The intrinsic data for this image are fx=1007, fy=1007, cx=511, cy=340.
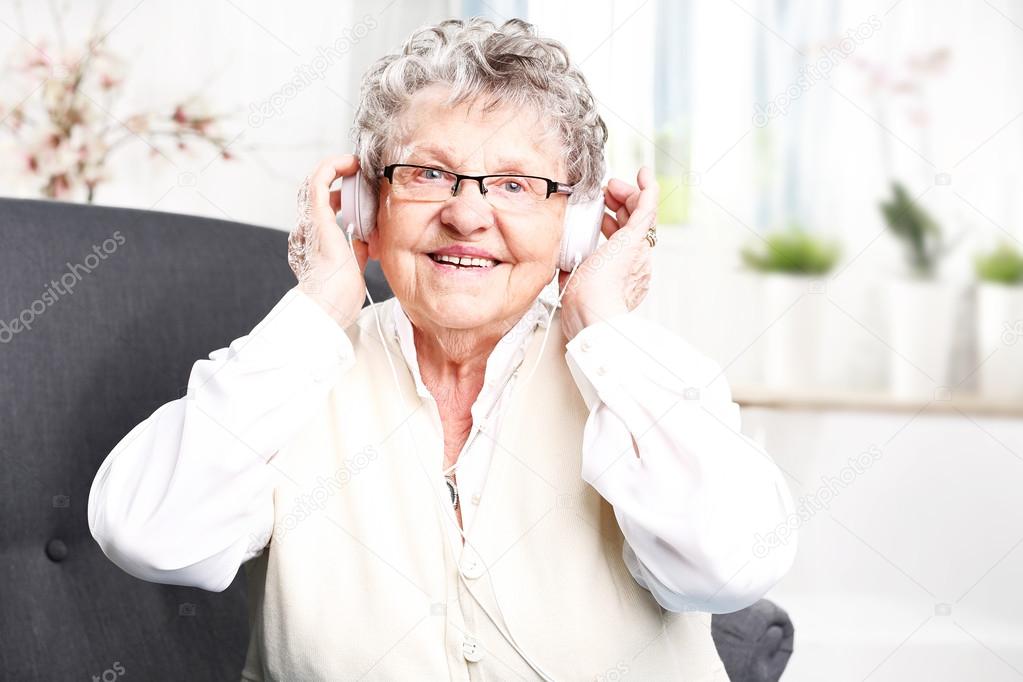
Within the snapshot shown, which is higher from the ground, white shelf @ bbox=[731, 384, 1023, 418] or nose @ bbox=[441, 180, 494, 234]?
nose @ bbox=[441, 180, 494, 234]

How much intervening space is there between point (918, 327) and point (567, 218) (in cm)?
182

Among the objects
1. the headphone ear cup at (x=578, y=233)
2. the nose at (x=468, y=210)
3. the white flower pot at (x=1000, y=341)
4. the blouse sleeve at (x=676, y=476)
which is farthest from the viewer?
the white flower pot at (x=1000, y=341)

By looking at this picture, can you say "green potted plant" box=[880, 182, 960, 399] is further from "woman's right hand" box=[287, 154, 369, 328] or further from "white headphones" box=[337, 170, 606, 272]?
"woman's right hand" box=[287, 154, 369, 328]

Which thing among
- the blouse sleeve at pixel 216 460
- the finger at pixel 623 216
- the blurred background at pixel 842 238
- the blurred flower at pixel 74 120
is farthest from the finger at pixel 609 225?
the blurred flower at pixel 74 120

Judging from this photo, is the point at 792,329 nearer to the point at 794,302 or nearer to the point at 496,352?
the point at 794,302

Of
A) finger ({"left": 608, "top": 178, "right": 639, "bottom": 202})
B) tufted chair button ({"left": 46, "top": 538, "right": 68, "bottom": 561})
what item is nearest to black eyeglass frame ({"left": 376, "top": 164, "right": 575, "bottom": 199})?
finger ({"left": 608, "top": 178, "right": 639, "bottom": 202})

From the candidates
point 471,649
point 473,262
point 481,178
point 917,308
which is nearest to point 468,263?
point 473,262

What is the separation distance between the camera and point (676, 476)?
3.82 ft

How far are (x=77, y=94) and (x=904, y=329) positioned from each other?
95.8 inches

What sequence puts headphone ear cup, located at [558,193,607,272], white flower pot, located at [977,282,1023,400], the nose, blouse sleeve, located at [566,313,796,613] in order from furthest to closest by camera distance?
white flower pot, located at [977,282,1023,400] → headphone ear cup, located at [558,193,607,272] → the nose → blouse sleeve, located at [566,313,796,613]

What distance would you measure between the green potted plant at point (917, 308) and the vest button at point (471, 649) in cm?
197

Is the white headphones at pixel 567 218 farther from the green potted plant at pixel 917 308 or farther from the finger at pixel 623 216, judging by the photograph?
the green potted plant at pixel 917 308

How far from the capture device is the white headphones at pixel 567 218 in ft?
4.44

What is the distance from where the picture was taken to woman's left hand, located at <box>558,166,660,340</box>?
1.29 m
